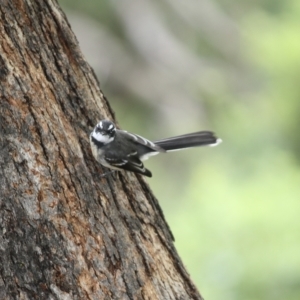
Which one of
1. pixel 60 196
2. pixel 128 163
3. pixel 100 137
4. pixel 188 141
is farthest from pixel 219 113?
pixel 60 196

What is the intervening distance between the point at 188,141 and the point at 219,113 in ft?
18.3

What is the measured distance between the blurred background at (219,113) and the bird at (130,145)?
2059 millimetres

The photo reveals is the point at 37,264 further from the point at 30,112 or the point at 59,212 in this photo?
the point at 30,112

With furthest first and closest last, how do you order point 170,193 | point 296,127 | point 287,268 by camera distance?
point 170,193
point 296,127
point 287,268

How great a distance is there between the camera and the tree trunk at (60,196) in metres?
2.52

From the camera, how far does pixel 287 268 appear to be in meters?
5.44

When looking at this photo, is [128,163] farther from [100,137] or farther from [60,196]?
[60,196]

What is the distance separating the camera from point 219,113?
30.2 ft

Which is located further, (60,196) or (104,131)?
(104,131)

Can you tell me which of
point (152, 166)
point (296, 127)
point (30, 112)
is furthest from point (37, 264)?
point (152, 166)

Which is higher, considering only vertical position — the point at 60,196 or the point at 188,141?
the point at 188,141

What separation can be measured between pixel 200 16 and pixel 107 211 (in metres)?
7.68

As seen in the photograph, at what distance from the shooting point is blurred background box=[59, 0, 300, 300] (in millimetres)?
5562

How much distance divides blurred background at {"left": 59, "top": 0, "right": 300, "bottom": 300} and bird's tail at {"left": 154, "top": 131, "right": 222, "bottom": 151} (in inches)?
79.5
